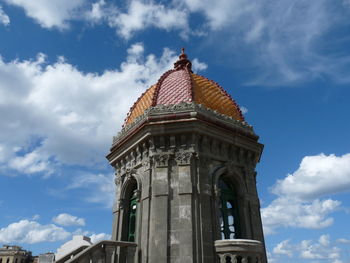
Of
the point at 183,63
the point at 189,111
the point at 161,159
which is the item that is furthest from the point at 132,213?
the point at 183,63

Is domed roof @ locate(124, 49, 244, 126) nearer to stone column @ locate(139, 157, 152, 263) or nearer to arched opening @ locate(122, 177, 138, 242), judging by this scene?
stone column @ locate(139, 157, 152, 263)

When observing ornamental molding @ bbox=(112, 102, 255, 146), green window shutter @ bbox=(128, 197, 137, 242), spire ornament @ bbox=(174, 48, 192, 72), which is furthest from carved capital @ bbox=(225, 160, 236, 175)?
spire ornament @ bbox=(174, 48, 192, 72)

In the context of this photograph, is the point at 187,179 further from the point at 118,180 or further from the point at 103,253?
the point at 118,180

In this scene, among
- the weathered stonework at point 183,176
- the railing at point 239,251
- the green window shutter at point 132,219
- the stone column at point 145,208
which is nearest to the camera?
the railing at point 239,251

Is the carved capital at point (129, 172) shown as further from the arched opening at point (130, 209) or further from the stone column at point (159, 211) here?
the stone column at point (159, 211)

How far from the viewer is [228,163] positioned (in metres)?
13.3

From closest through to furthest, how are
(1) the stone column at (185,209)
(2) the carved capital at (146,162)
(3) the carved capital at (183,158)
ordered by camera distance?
(1) the stone column at (185,209)
(3) the carved capital at (183,158)
(2) the carved capital at (146,162)

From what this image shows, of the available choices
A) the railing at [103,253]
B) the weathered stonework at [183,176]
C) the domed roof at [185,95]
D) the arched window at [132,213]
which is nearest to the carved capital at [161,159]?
the weathered stonework at [183,176]

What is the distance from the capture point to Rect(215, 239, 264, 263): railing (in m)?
10.7

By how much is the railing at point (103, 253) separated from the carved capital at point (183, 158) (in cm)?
353

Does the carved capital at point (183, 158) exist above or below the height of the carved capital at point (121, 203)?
above

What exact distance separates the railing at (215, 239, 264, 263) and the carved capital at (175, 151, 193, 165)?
3194mm

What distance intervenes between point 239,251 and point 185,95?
7.09 metres

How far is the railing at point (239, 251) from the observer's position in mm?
10719
